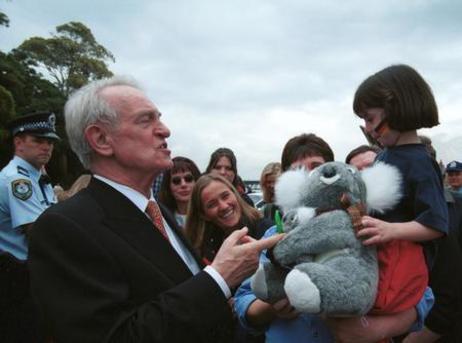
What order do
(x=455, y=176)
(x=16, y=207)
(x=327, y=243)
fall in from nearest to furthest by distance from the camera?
(x=327, y=243), (x=16, y=207), (x=455, y=176)

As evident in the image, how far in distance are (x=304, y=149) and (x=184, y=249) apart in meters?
1.01

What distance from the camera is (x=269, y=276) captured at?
1.70 m

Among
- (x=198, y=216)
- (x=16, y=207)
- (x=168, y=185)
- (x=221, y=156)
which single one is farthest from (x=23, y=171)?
(x=221, y=156)

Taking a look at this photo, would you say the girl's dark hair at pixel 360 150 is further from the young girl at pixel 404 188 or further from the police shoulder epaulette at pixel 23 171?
the police shoulder epaulette at pixel 23 171

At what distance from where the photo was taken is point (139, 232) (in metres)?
1.84

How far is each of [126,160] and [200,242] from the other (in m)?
1.49

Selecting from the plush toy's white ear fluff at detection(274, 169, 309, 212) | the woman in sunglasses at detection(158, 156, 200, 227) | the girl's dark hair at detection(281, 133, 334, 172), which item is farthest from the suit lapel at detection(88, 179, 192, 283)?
the woman in sunglasses at detection(158, 156, 200, 227)

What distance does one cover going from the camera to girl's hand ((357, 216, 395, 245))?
155cm

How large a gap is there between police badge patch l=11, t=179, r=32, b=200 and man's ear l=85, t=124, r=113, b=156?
7.96ft

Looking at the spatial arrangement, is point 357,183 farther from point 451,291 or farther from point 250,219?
point 250,219

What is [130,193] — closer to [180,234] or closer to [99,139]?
[99,139]

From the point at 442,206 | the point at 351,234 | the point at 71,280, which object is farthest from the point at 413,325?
the point at 71,280

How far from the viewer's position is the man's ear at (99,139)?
2031mm

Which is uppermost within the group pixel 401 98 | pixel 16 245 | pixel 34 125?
pixel 34 125
